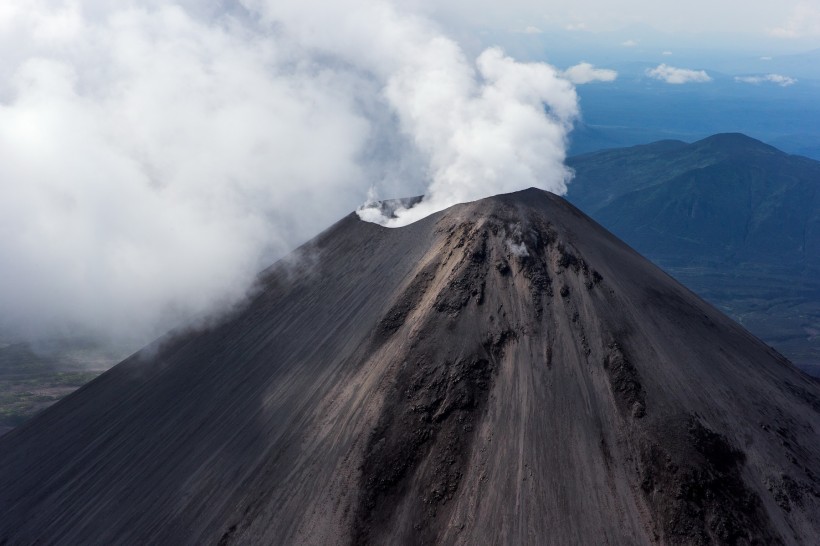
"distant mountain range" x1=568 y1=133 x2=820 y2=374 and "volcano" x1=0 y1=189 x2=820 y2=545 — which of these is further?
A: "distant mountain range" x1=568 y1=133 x2=820 y2=374

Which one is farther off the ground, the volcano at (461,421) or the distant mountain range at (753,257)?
the volcano at (461,421)

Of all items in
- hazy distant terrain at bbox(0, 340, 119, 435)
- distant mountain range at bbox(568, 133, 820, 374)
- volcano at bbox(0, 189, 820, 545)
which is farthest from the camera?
distant mountain range at bbox(568, 133, 820, 374)

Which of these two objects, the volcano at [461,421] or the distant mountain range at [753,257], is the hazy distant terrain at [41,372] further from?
the distant mountain range at [753,257]

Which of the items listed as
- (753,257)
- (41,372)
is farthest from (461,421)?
(753,257)

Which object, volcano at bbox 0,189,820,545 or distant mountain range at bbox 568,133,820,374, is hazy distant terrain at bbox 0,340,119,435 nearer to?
volcano at bbox 0,189,820,545

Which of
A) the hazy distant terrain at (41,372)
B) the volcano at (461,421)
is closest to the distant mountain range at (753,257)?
the volcano at (461,421)

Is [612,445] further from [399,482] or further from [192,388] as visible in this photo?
[192,388]

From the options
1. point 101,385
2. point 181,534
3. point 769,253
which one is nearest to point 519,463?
point 181,534

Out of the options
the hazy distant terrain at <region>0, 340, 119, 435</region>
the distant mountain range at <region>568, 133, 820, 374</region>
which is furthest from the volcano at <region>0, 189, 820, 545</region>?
the distant mountain range at <region>568, 133, 820, 374</region>

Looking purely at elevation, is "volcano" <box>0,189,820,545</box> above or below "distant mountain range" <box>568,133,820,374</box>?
above
